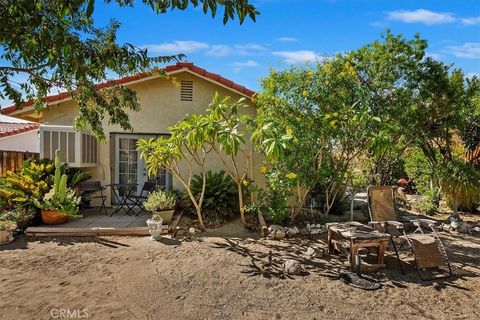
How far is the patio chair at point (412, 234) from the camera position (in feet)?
18.3

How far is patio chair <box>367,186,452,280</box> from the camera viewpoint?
5590 millimetres

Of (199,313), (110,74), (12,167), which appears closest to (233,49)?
(110,74)

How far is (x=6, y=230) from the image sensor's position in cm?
701

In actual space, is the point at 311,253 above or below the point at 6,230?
below

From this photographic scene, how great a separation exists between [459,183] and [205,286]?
340 inches

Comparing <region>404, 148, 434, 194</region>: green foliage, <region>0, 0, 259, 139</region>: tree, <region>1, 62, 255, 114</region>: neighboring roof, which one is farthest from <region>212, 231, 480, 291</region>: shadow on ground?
<region>1, 62, 255, 114</region>: neighboring roof

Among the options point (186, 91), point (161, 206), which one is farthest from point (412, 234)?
point (186, 91)

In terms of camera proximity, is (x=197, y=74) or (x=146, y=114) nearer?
(x=197, y=74)

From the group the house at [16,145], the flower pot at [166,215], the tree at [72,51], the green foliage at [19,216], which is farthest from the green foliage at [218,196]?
the house at [16,145]

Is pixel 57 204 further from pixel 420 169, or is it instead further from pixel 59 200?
pixel 420 169

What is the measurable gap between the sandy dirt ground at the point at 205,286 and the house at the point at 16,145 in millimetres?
6038

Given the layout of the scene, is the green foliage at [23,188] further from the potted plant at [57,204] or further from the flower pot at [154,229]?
the flower pot at [154,229]

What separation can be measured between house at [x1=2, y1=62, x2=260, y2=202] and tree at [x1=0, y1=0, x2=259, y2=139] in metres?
2.27

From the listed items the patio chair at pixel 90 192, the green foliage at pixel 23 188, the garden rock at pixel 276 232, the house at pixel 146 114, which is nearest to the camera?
the garden rock at pixel 276 232
